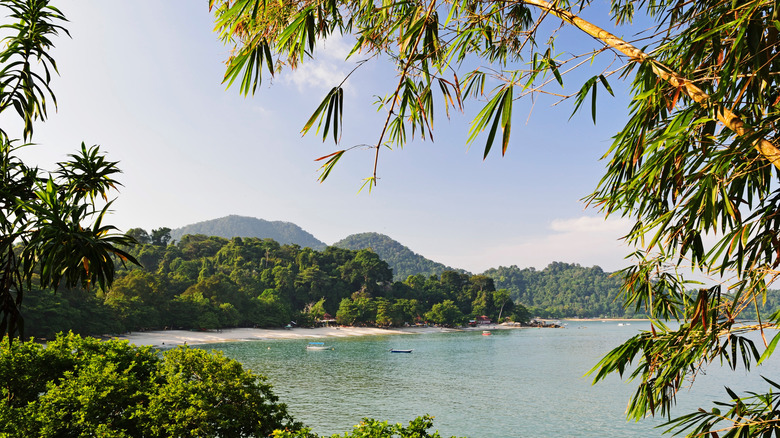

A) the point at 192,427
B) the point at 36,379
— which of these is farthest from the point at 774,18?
the point at 36,379

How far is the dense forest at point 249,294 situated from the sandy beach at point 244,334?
3.77 feet

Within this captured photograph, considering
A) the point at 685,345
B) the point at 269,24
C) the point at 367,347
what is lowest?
the point at 367,347

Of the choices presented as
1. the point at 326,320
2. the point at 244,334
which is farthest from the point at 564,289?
the point at 244,334

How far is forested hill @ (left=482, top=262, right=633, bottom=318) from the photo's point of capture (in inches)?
5256

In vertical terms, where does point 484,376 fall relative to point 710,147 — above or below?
below

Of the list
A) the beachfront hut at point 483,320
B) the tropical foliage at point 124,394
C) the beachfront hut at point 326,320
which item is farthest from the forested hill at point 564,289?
the tropical foliage at point 124,394

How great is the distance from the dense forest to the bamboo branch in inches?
1313

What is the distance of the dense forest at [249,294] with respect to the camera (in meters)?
32.0

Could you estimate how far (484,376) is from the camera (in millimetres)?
27906

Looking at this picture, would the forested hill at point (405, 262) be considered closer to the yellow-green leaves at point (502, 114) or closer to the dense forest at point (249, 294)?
the dense forest at point (249, 294)

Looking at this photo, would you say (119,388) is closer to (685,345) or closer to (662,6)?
(685,345)

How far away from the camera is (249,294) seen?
184 feet

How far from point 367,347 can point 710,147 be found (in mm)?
42849

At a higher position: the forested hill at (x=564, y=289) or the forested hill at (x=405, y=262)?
the forested hill at (x=405, y=262)
